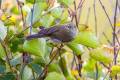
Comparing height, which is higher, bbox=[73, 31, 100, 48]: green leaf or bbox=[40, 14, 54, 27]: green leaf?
bbox=[40, 14, 54, 27]: green leaf

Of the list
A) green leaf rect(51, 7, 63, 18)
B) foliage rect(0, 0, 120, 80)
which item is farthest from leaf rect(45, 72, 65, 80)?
green leaf rect(51, 7, 63, 18)

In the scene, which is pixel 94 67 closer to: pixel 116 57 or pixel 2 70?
pixel 116 57

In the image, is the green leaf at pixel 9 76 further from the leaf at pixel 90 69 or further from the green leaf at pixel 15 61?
the leaf at pixel 90 69

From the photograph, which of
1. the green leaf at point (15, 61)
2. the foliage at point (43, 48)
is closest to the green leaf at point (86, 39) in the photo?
the foliage at point (43, 48)

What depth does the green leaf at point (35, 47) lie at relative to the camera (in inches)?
17.4

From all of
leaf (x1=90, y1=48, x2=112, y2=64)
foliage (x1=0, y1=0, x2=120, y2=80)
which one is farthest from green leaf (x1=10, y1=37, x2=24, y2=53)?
leaf (x1=90, y1=48, x2=112, y2=64)

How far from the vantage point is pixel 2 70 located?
51 centimetres

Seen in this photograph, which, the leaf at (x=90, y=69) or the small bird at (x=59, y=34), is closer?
the small bird at (x=59, y=34)

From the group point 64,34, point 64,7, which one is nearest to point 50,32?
point 64,34

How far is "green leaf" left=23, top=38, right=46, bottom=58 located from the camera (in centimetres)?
44

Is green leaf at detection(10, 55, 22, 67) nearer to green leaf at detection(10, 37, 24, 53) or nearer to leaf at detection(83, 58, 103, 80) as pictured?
green leaf at detection(10, 37, 24, 53)

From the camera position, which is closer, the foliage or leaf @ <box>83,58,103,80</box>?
the foliage

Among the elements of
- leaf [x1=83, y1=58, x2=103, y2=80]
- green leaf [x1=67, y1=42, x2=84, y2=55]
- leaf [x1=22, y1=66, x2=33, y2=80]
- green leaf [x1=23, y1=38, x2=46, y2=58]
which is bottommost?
A: leaf [x1=83, y1=58, x2=103, y2=80]

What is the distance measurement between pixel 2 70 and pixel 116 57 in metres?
0.22
